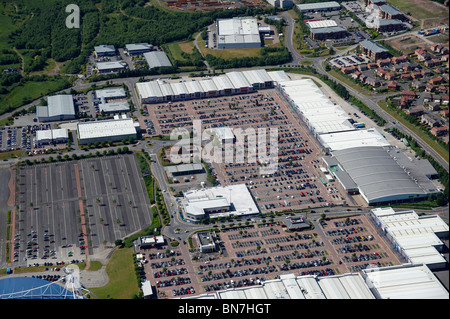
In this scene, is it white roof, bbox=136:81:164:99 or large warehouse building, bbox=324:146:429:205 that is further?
white roof, bbox=136:81:164:99

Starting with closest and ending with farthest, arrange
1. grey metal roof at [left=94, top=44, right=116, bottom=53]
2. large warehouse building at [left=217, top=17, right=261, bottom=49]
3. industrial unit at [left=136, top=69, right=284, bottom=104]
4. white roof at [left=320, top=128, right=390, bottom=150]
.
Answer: white roof at [left=320, top=128, right=390, bottom=150] < industrial unit at [left=136, top=69, right=284, bottom=104] < grey metal roof at [left=94, top=44, right=116, bottom=53] < large warehouse building at [left=217, top=17, right=261, bottom=49]

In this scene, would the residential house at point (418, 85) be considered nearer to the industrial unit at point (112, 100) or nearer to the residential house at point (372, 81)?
the residential house at point (372, 81)

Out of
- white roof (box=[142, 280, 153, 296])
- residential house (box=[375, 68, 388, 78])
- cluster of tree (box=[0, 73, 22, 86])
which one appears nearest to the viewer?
white roof (box=[142, 280, 153, 296])

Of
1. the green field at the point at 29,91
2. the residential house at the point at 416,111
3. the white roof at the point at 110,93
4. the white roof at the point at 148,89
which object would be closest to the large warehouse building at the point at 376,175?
the residential house at the point at 416,111

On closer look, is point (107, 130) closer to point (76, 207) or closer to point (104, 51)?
point (76, 207)

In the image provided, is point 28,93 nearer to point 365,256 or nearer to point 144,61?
point 144,61

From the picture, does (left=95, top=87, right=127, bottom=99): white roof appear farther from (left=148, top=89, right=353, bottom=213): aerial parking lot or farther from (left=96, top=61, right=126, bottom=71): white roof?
(left=96, top=61, right=126, bottom=71): white roof

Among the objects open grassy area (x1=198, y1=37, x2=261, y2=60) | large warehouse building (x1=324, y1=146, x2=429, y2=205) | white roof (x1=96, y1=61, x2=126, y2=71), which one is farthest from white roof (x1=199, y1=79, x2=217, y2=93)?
large warehouse building (x1=324, y1=146, x2=429, y2=205)

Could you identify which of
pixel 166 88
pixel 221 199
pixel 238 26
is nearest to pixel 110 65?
pixel 166 88
